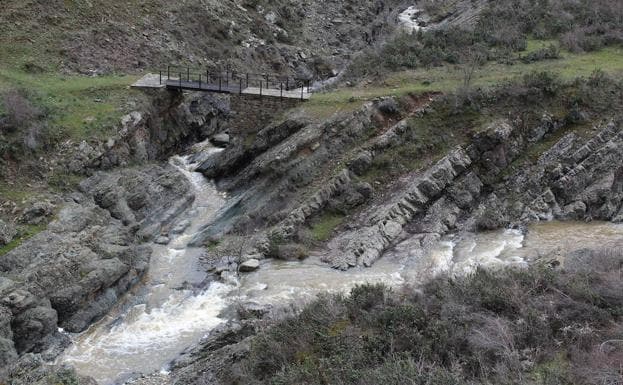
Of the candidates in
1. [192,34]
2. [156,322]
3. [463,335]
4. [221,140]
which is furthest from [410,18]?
[463,335]

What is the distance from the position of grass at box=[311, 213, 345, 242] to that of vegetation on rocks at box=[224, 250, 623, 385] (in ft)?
28.7

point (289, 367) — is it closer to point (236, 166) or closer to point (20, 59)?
point (236, 166)

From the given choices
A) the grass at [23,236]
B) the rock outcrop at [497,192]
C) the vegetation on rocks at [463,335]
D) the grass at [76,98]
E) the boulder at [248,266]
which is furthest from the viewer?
the grass at [76,98]

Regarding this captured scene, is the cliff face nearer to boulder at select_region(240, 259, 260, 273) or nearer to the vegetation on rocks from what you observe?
boulder at select_region(240, 259, 260, 273)

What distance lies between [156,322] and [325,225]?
826 cm

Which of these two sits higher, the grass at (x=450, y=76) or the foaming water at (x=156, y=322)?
the grass at (x=450, y=76)

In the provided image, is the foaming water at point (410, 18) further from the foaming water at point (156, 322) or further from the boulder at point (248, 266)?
the foaming water at point (156, 322)

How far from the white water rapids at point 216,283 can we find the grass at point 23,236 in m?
3.94

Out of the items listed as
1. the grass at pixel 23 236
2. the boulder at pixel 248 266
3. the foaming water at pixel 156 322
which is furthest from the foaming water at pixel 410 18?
the grass at pixel 23 236

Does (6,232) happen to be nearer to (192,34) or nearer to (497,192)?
(497,192)

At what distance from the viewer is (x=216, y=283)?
20.1 metres

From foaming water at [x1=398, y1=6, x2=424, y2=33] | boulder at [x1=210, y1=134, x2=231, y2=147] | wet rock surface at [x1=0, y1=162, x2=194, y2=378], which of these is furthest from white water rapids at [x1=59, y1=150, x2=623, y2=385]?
foaming water at [x1=398, y1=6, x2=424, y2=33]

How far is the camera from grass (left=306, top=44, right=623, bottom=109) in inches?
1123

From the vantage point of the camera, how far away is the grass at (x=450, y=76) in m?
28.5
